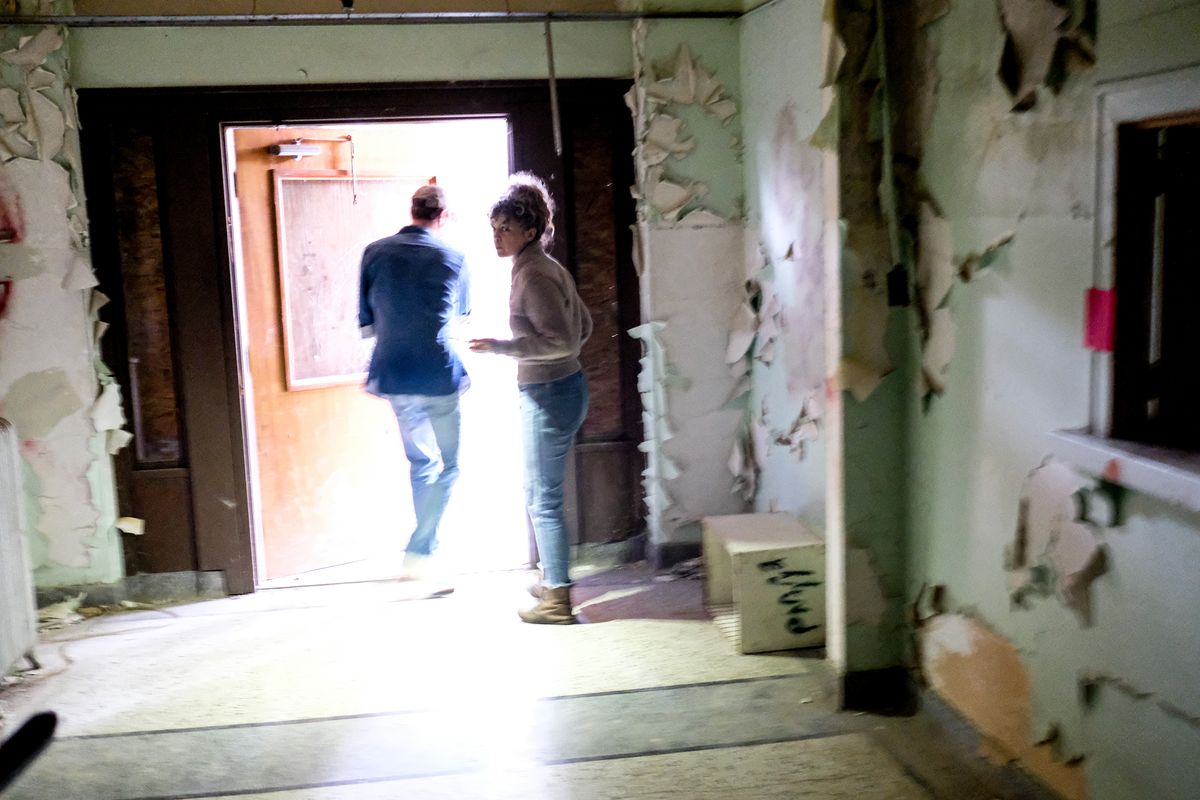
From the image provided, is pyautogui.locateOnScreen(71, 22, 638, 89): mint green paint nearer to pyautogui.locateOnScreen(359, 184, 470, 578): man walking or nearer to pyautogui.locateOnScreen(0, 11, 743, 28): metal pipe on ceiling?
pyautogui.locateOnScreen(0, 11, 743, 28): metal pipe on ceiling

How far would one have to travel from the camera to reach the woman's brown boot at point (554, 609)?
3.51 meters

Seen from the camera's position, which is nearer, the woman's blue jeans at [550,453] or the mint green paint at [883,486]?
the mint green paint at [883,486]

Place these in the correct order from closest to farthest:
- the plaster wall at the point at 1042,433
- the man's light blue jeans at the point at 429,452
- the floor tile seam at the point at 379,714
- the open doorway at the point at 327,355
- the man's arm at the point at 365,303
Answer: the plaster wall at the point at 1042,433
the floor tile seam at the point at 379,714
the man's arm at the point at 365,303
the man's light blue jeans at the point at 429,452
the open doorway at the point at 327,355

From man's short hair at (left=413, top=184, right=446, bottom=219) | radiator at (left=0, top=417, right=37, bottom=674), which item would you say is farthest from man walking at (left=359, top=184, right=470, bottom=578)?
radiator at (left=0, top=417, right=37, bottom=674)

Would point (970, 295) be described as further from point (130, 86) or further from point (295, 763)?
point (130, 86)

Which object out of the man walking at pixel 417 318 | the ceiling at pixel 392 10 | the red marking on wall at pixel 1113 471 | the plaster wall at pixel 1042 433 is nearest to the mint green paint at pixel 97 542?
the man walking at pixel 417 318

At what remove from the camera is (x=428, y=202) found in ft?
12.0

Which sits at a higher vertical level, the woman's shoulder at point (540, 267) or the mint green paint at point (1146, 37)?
the mint green paint at point (1146, 37)

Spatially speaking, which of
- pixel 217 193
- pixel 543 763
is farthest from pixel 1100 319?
pixel 217 193

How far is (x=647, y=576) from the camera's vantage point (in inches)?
157

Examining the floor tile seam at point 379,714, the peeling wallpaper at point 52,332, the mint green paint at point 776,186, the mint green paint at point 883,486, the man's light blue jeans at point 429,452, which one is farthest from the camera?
the man's light blue jeans at point 429,452

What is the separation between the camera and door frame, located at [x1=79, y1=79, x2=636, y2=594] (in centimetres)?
368

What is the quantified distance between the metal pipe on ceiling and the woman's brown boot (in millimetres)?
1977

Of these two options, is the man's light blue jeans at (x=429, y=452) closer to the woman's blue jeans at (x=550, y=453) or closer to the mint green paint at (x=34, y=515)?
the woman's blue jeans at (x=550, y=453)
